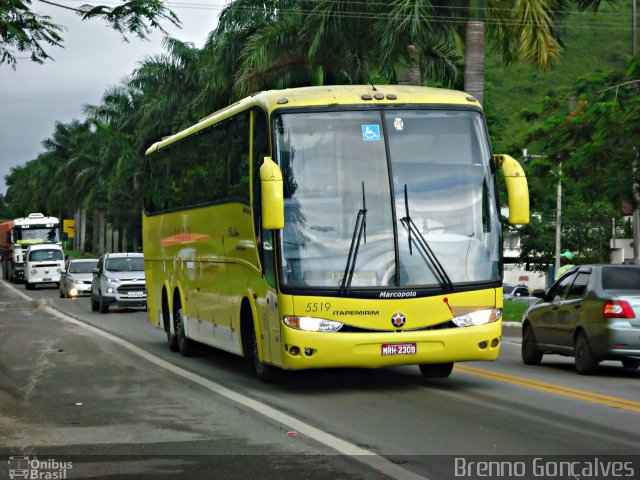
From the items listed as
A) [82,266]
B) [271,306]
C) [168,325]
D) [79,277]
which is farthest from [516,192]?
[82,266]

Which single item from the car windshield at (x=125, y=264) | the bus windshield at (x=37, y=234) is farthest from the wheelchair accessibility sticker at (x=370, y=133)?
the bus windshield at (x=37, y=234)

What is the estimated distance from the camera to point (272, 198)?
13094mm

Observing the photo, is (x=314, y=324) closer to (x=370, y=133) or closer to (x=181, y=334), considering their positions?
(x=370, y=133)

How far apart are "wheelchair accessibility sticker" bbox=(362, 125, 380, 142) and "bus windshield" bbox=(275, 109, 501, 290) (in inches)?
0.4

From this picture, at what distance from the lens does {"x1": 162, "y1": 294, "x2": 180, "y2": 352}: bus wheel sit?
68.1 ft

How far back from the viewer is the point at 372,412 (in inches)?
483

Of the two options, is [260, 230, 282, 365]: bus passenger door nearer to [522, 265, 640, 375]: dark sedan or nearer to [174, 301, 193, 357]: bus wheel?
[522, 265, 640, 375]: dark sedan

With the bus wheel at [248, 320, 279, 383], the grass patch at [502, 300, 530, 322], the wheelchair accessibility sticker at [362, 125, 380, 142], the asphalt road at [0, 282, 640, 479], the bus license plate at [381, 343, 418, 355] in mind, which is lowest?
the grass patch at [502, 300, 530, 322]

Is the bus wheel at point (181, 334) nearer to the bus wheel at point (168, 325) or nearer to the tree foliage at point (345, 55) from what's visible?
the bus wheel at point (168, 325)

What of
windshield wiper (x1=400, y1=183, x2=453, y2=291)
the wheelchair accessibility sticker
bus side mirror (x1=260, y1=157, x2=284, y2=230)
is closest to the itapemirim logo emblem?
→ bus side mirror (x1=260, y1=157, x2=284, y2=230)

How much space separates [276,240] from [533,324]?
6.76m

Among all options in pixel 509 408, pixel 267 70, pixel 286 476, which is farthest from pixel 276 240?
pixel 267 70

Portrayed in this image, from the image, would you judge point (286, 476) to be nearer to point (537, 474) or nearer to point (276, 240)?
point (537, 474)

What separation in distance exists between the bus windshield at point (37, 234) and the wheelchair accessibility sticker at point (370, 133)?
195 ft
